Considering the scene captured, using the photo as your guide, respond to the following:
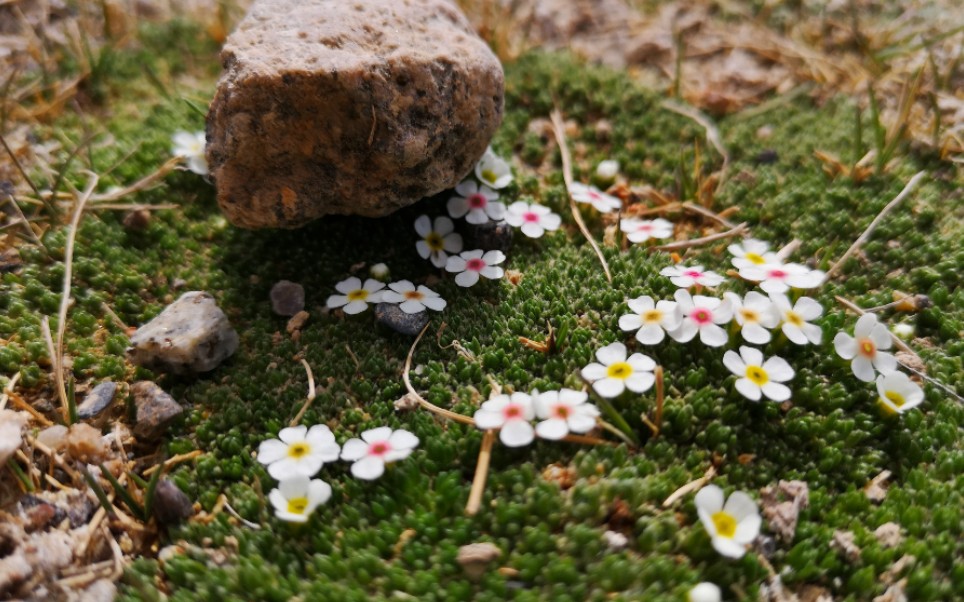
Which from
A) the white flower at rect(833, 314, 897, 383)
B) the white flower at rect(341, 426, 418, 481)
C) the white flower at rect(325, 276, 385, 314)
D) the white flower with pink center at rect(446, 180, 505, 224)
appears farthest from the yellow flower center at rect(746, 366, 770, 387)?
the white flower at rect(325, 276, 385, 314)

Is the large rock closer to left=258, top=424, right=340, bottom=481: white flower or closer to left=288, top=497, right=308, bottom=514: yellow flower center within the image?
left=258, top=424, right=340, bottom=481: white flower

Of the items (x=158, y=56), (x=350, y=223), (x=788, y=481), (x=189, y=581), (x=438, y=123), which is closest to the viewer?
(x=189, y=581)

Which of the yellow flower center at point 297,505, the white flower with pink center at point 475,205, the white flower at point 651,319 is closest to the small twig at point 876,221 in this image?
the white flower at point 651,319

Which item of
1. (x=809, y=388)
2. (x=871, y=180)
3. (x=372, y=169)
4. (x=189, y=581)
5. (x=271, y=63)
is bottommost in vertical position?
(x=189, y=581)

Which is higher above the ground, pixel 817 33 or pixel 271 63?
pixel 271 63

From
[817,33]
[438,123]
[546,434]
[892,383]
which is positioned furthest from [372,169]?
[817,33]

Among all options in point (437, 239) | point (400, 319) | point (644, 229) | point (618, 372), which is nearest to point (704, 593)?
point (618, 372)

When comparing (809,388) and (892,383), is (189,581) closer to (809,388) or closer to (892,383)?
(809,388)
